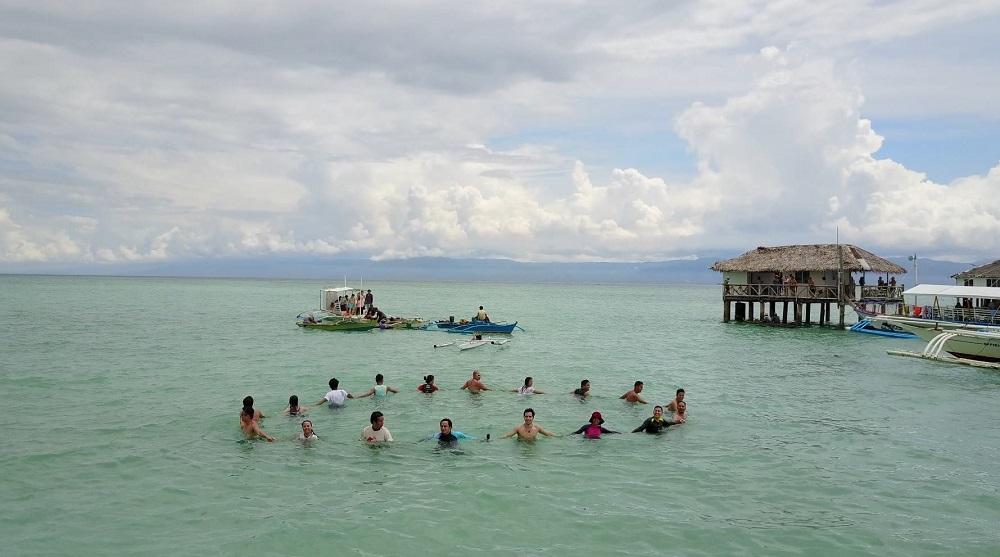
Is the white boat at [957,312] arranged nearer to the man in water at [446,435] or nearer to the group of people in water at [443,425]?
the group of people in water at [443,425]

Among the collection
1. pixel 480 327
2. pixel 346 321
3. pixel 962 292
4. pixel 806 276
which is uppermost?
pixel 806 276

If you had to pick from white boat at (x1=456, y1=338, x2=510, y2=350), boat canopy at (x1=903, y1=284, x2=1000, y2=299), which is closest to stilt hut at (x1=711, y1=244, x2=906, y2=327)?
boat canopy at (x1=903, y1=284, x2=1000, y2=299)

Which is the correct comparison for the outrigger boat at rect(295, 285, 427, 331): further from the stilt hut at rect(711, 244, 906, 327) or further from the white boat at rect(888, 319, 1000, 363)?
the white boat at rect(888, 319, 1000, 363)

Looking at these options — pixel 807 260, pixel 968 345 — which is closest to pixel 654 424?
pixel 968 345

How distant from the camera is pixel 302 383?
24.2 metres

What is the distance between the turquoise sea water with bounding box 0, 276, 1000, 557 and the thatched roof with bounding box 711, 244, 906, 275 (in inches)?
770

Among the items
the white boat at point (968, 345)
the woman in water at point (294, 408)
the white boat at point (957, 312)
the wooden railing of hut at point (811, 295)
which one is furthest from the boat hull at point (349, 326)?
the white boat at point (957, 312)

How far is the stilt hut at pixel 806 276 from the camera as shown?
1853 inches

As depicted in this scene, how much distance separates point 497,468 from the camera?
1359cm

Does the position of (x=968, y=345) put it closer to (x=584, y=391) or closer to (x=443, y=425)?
(x=584, y=391)

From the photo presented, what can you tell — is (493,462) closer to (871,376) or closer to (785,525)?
(785,525)

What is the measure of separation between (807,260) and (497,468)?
40.9m

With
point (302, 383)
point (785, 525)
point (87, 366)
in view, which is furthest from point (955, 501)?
point (87, 366)

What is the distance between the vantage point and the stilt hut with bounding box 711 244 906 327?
47.1 metres
